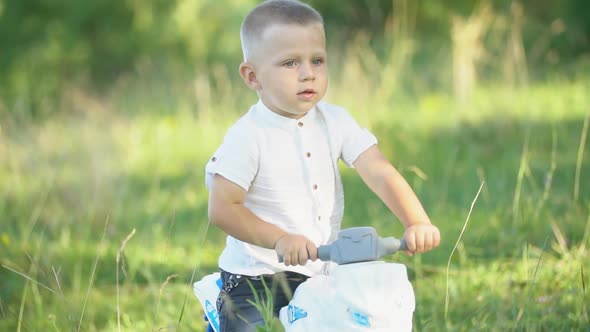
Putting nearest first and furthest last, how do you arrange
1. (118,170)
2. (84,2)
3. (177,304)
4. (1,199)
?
(177,304) < (1,199) < (118,170) < (84,2)

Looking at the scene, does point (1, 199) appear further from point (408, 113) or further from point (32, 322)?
point (408, 113)

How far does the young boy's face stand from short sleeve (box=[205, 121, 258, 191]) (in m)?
0.15

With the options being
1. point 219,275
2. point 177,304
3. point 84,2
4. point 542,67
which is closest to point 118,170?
point 177,304

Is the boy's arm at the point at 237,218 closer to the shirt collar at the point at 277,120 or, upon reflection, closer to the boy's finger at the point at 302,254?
the boy's finger at the point at 302,254

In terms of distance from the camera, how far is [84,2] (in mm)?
11352

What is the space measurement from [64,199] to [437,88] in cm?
459

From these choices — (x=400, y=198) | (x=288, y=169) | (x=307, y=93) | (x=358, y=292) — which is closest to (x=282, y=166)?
(x=288, y=169)

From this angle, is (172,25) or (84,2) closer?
(172,25)

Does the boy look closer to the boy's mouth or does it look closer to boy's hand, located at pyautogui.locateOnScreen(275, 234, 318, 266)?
the boy's mouth

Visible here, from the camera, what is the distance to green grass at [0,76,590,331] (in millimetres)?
3512

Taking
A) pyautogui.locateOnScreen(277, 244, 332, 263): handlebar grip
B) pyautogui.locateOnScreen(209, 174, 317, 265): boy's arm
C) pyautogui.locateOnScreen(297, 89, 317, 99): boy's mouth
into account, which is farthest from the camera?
pyautogui.locateOnScreen(297, 89, 317, 99): boy's mouth

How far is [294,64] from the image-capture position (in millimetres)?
2662

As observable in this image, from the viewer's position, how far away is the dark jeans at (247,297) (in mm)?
2764

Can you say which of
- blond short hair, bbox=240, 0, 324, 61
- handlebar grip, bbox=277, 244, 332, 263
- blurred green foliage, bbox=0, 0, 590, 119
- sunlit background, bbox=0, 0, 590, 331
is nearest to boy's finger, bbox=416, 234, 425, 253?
handlebar grip, bbox=277, 244, 332, 263
